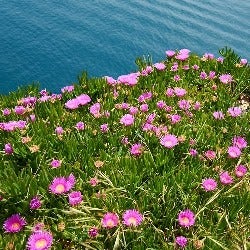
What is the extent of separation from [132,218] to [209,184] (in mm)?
687

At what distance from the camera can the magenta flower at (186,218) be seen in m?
2.93

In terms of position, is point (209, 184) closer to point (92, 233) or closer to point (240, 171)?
point (240, 171)

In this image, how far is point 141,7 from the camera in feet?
90.8

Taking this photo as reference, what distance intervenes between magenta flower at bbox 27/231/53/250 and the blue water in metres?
18.7

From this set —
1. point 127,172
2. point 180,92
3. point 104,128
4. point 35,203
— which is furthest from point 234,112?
point 35,203

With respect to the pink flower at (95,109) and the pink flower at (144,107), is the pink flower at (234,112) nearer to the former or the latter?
the pink flower at (144,107)

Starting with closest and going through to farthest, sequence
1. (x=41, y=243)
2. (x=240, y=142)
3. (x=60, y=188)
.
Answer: (x=41, y=243), (x=60, y=188), (x=240, y=142)

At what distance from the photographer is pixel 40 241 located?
9.08 ft

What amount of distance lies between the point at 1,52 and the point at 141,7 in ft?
32.5

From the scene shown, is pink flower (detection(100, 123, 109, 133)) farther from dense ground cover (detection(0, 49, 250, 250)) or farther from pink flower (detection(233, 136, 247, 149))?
pink flower (detection(233, 136, 247, 149))

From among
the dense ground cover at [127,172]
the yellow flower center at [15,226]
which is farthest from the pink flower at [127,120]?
the yellow flower center at [15,226]

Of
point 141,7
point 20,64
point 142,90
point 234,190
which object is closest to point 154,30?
point 141,7

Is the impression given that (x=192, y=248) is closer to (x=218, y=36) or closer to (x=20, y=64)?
(x=20, y=64)

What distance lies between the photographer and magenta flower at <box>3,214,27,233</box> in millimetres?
2904
